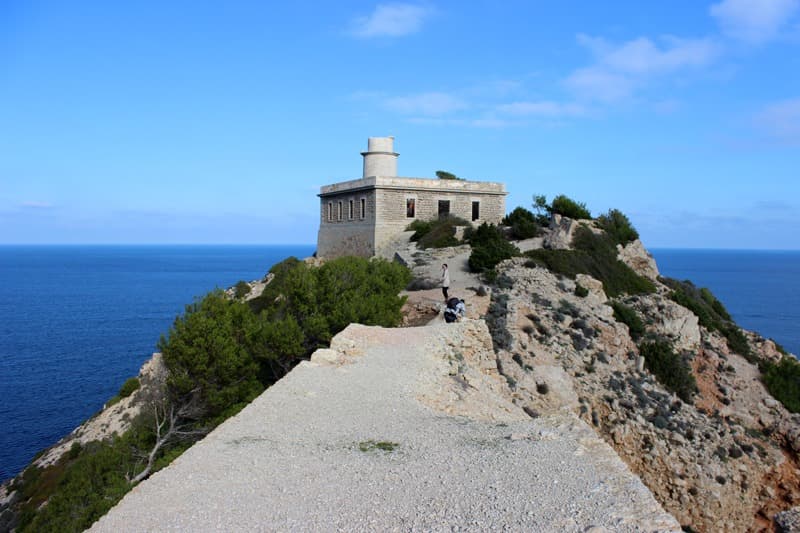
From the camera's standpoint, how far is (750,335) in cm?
3161

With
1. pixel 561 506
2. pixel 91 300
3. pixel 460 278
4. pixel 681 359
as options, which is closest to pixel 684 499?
pixel 681 359

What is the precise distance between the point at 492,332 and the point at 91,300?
240ft

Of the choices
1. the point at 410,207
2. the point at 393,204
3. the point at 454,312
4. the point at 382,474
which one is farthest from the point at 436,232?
the point at 382,474

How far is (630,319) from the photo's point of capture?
2600 cm

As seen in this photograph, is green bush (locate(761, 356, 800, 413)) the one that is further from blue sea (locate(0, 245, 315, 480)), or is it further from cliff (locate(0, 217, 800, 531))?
blue sea (locate(0, 245, 315, 480))

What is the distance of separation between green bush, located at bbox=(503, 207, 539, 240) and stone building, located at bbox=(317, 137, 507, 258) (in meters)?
2.24

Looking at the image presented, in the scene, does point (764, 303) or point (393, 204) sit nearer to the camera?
point (393, 204)

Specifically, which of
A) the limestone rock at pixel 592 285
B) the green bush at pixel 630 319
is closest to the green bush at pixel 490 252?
the limestone rock at pixel 592 285

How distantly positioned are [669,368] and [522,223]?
13841 mm

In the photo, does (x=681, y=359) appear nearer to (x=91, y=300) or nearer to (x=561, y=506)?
(x=561, y=506)

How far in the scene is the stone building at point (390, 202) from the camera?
1449 inches

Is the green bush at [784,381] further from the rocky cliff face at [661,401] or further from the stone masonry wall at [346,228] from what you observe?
the stone masonry wall at [346,228]

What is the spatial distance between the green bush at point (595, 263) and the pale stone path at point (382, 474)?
1784 cm

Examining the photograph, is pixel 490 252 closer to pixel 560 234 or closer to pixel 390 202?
pixel 560 234
